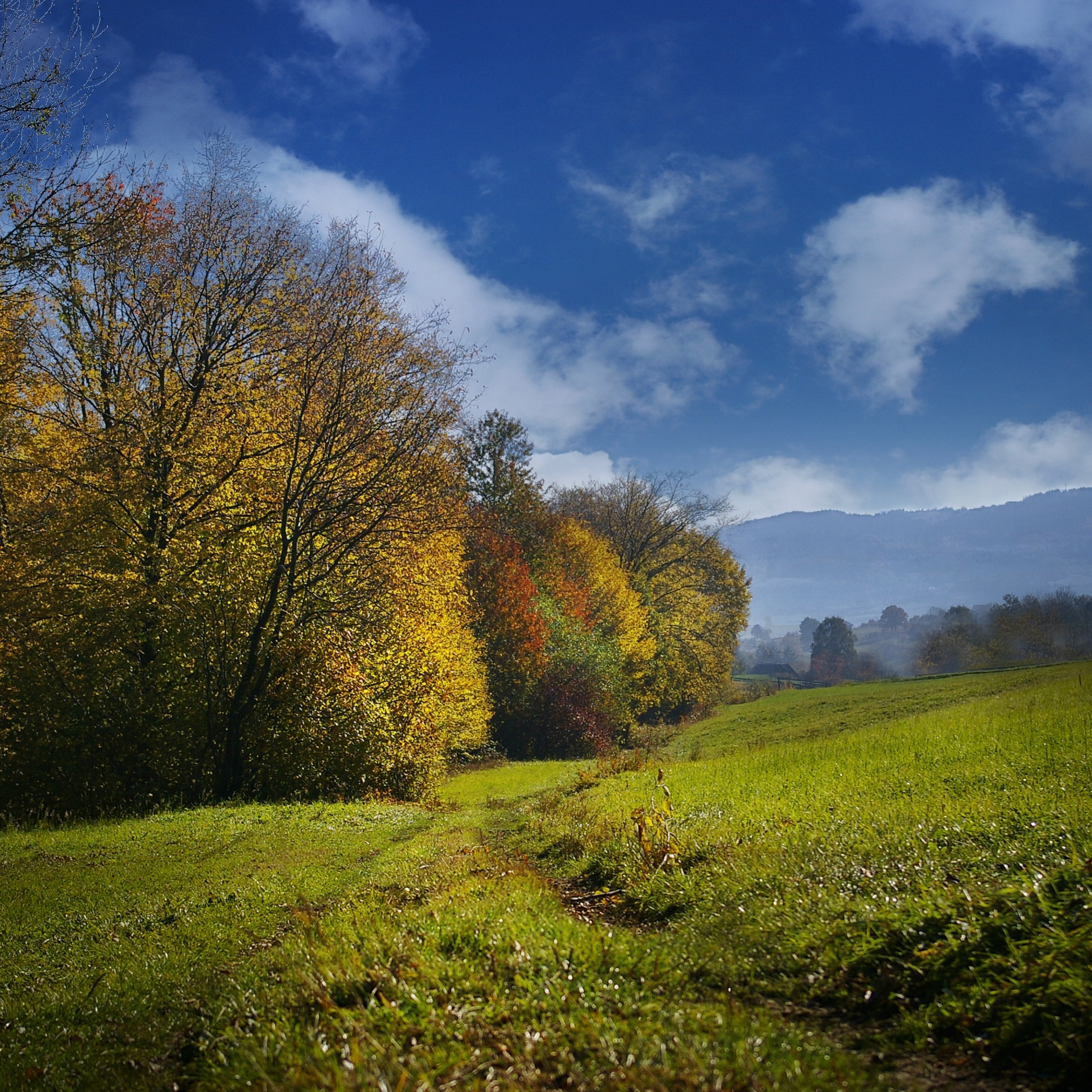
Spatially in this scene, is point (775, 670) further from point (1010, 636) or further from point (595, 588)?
point (595, 588)

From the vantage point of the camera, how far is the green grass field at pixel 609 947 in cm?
365

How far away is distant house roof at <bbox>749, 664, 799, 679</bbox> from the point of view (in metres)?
151

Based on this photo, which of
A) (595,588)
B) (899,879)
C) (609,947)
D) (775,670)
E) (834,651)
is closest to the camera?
(609,947)

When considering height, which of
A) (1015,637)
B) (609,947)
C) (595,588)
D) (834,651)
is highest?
(595,588)

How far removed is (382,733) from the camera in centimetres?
1955

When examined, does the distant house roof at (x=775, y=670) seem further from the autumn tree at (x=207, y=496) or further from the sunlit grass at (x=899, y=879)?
the sunlit grass at (x=899, y=879)

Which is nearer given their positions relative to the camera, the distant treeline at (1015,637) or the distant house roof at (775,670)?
the distant treeline at (1015,637)

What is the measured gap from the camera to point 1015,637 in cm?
9344

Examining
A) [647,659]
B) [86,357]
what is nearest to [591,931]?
[86,357]

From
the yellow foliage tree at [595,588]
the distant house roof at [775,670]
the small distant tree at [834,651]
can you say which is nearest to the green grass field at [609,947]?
the yellow foliage tree at [595,588]

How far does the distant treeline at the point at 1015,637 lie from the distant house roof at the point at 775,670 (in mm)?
39366

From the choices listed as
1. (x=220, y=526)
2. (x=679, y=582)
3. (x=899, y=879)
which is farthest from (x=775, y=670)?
(x=899, y=879)

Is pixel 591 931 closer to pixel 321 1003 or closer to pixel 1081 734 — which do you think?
pixel 321 1003

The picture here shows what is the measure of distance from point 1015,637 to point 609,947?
108427 mm
